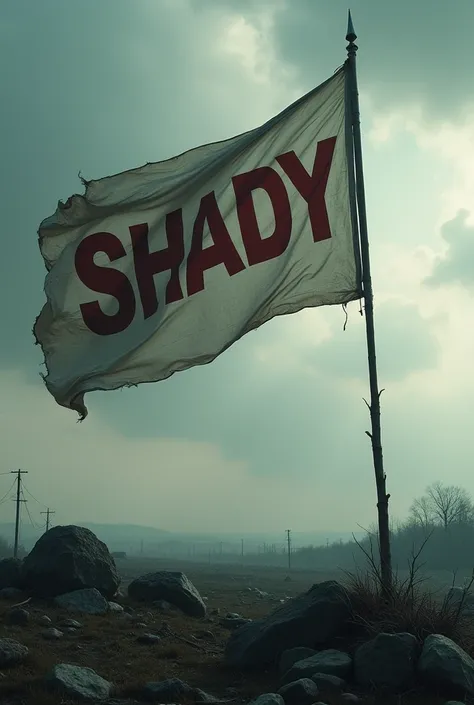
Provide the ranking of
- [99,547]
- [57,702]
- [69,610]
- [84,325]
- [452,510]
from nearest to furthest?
[57,702] → [84,325] → [69,610] → [99,547] → [452,510]

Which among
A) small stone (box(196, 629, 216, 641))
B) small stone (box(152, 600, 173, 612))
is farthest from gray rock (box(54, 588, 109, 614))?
small stone (box(196, 629, 216, 641))

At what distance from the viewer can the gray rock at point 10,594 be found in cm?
1471

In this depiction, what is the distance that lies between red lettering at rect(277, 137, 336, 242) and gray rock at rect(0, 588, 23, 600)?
9629 mm

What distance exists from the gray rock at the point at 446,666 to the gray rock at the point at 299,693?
1143 millimetres

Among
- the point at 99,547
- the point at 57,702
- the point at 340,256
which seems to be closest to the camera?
the point at 57,702

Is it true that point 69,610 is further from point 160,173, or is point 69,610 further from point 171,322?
point 160,173

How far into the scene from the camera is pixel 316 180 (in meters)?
10.2

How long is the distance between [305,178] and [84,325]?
12.3 feet

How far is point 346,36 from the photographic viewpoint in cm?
1074

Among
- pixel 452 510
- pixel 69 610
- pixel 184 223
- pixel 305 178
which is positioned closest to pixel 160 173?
Answer: pixel 184 223

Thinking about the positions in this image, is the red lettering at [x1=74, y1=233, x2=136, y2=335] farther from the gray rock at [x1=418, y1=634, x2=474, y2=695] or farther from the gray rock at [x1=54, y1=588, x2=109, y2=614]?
the gray rock at [x1=54, y1=588, x2=109, y2=614]

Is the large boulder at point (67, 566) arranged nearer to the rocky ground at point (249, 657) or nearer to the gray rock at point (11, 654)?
the rocky ground at point (249, 657)

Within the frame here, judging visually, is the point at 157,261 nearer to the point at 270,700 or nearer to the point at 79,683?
the point at 79,683

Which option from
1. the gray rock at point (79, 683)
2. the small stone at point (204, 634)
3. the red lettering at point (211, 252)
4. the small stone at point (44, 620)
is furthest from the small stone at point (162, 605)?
the red lettering at point (211, 252)
